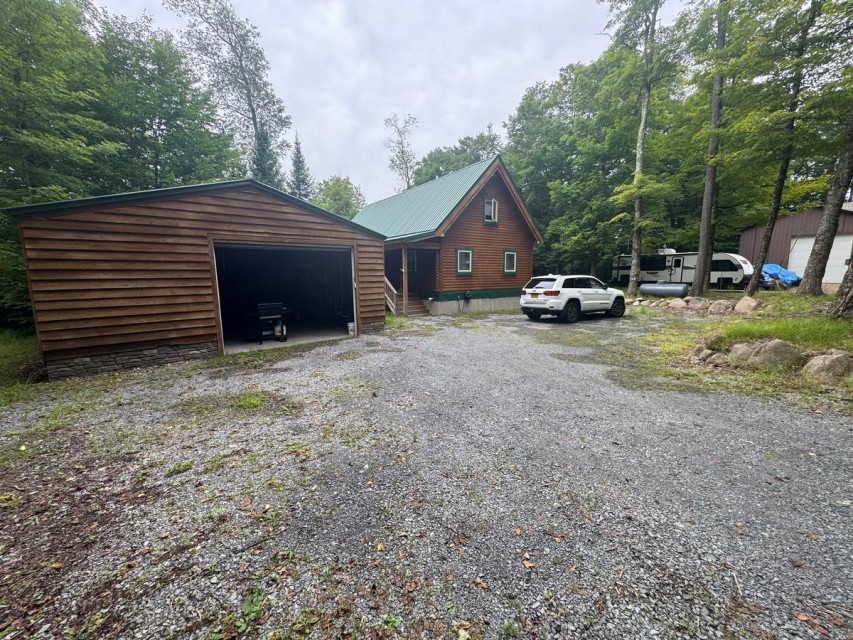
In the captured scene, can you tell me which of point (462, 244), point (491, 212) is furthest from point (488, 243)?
point (462, 244)

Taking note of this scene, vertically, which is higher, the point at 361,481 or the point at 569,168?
the point at 569,168

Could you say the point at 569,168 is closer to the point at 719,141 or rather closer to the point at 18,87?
the point at 719,141

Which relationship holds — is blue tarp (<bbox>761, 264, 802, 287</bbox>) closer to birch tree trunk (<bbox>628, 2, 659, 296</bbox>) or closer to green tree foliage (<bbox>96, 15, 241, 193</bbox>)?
birch tree trunk (<bbox>628, 2, 659, 296</bbox>)

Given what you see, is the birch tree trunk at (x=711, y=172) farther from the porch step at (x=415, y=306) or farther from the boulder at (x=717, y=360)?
the porch step at (x=415, y=306)

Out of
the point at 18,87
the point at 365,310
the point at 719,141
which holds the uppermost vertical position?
the point at 719,141

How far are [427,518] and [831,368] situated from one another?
23.0ft

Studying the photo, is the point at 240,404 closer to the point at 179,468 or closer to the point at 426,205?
the point at 179,468

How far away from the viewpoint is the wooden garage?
5988mm

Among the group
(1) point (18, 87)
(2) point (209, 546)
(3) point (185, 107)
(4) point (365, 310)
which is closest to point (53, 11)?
(1) point (18, 87)

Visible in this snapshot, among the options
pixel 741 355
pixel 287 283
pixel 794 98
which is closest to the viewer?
pixel 741 355

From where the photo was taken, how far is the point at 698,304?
13922 millimetres

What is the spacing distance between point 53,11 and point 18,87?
3.03 m

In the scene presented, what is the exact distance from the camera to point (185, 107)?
607 inches

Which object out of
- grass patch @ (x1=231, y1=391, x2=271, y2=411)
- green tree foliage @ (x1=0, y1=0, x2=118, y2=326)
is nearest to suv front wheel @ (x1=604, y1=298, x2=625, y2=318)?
grass patch @ (x1=231, y1=391, x2=271, y2=411)
